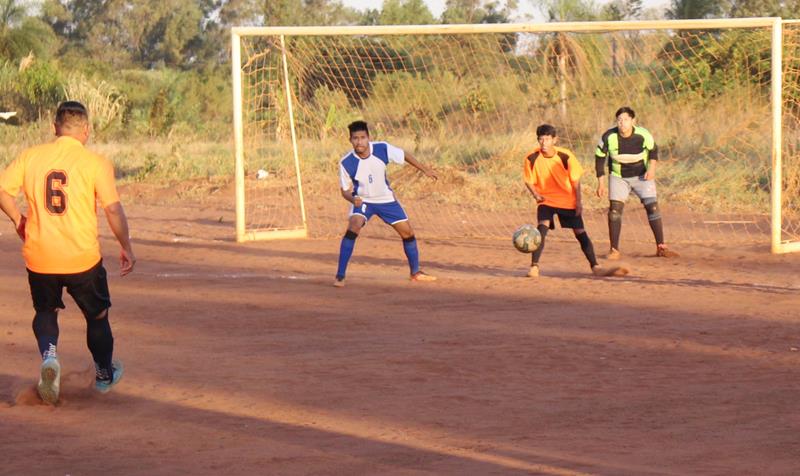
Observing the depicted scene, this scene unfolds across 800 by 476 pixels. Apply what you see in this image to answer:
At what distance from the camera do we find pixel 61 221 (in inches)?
263

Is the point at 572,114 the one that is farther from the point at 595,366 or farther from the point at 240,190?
the point at 595,366

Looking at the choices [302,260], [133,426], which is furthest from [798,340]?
[302,260]

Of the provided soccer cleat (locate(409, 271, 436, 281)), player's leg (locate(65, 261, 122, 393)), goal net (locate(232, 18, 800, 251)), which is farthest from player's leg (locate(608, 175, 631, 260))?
player's leg (locate(65, 261, 122, 393))

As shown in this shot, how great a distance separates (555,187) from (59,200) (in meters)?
6.53

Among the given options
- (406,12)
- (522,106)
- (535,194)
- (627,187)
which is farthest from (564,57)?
(406,12)

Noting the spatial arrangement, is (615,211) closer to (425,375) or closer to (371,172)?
(371,172)

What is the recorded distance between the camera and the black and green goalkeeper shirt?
13273 mm

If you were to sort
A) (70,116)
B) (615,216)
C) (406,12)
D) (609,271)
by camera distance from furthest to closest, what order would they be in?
(406,12), (615,216), (609,271), (70,116)

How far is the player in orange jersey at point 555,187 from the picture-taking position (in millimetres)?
12086

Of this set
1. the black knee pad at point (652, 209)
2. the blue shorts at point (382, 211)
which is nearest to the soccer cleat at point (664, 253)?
the black knee pad at point (652, 209)

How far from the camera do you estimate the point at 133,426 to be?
641 cm

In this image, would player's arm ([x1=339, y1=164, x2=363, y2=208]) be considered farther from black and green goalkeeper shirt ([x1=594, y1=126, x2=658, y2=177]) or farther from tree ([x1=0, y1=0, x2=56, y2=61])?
tree ([x1=0, y1=0, x2=56, y2=61])

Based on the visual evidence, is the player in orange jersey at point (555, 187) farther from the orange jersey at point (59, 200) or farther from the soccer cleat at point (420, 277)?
the orange jersey at point (59, 200)

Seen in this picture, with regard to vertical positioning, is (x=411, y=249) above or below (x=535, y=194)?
below
